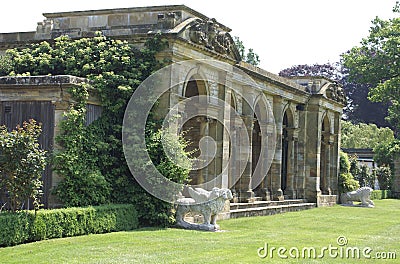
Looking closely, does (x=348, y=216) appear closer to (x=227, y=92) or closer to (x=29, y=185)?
(x=227, y=92)

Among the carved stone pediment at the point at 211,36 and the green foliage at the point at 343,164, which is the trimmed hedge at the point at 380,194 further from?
the carved stone pediment at the point at 211,36

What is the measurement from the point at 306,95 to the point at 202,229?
15442mm

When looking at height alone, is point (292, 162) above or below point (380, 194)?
above

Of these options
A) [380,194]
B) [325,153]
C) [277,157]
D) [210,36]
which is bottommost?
[380,194]

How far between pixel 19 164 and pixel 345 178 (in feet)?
80.9

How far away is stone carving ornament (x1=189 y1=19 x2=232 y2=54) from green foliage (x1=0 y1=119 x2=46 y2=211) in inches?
280

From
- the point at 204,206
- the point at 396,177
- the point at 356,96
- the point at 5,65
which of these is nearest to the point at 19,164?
the point at 204,206

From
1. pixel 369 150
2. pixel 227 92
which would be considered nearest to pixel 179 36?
pixel 227 92

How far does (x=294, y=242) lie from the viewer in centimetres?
1644

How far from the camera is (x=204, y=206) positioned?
1866 centimetres

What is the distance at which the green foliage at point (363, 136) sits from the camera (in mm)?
60844

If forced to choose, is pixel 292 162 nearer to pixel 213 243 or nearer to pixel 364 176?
pixel 364 176

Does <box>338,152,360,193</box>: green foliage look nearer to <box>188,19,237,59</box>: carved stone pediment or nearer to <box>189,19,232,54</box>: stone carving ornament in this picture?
<box>188,19,237,59</box>: carved stone pediment

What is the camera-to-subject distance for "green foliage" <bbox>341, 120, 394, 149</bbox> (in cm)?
6084
